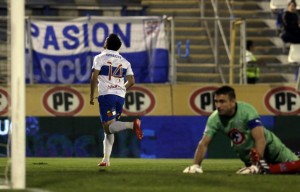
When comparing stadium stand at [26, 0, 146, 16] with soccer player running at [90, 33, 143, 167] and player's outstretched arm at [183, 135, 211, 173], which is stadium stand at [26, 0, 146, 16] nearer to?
soccer player running at [90, 33, 143, 167]

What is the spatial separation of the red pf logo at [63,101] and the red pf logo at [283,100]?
4.04 meters

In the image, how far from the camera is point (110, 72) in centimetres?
Answer: 1609

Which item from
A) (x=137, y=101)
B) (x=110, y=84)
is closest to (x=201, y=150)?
(x=110, y=84)

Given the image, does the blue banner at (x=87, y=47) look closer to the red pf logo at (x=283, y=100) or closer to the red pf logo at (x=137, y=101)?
the red pf logo at (x=137, y=101)

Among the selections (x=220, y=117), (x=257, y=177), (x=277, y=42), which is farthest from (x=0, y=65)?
(x=277, y=42)

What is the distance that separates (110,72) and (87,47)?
6.68 m

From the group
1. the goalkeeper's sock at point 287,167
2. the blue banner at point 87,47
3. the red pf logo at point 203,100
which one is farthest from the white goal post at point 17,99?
the red pf logo at point 203,100

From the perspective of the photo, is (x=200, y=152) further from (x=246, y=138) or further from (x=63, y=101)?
(x=63, y=101)

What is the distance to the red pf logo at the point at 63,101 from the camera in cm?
2291

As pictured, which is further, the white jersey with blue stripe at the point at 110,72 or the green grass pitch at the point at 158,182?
the white jersey with blue stripe at the point at 110,72

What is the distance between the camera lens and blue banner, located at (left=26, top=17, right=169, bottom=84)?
22.5 meters

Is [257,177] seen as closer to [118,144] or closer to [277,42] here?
[118,144]

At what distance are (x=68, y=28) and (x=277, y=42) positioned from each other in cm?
731

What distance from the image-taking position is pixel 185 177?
1165 centimetres
